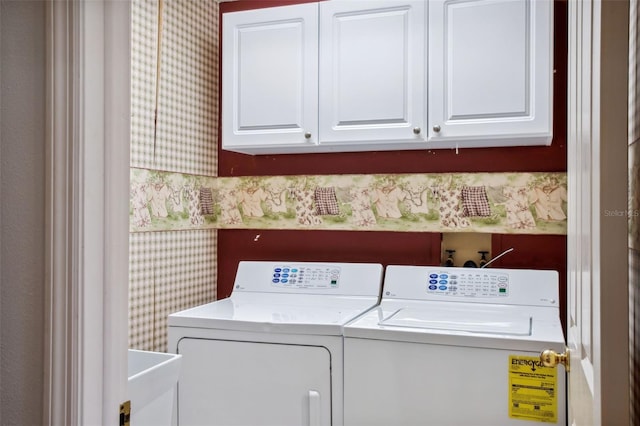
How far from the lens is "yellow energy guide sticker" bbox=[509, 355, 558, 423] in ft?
6.23

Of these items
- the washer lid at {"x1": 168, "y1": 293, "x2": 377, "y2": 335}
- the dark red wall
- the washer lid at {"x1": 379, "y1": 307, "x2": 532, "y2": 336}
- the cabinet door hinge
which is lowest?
the washer lid at {"x1": 168, "y1": 293, "x2": 377, "y2": 335}

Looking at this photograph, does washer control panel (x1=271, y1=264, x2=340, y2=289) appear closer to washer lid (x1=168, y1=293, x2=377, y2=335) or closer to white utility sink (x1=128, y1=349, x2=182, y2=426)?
washer lid (x1=168, y1=293, x2=377, y2=335)

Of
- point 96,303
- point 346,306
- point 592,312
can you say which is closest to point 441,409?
point 346,306

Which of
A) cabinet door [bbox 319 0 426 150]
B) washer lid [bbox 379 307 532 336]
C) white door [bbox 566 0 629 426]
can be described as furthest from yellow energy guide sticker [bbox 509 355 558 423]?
white door [bbox 566 0 629 426]

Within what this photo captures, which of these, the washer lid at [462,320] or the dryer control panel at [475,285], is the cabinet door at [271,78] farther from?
the washer lid at [462,320]

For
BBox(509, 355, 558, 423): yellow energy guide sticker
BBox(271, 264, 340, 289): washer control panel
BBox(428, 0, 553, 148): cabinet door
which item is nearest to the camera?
BBox(509, 355, 558, 423): yellow energy guide sticker

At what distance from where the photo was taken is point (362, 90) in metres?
2.57

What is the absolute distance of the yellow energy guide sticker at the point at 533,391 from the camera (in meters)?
1.90

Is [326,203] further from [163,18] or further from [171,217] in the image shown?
[163,18]

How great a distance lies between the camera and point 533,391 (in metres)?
1.90

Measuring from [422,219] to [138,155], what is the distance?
4.40 feet

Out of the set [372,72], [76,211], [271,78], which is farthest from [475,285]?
[76,211]

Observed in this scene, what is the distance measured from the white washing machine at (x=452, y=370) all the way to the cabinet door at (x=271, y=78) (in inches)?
37.4

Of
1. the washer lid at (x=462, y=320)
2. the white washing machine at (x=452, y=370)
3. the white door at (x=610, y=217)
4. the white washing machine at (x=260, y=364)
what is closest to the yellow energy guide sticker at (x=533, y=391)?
the white washing machine at (x=452, y=370)
